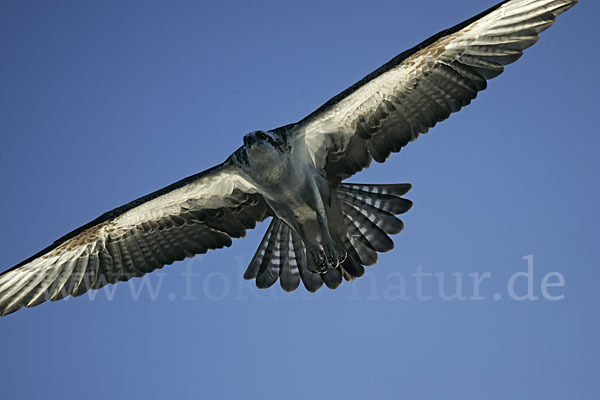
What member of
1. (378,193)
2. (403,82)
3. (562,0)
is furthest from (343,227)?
(562,0)

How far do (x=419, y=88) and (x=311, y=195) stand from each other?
5.57 ft

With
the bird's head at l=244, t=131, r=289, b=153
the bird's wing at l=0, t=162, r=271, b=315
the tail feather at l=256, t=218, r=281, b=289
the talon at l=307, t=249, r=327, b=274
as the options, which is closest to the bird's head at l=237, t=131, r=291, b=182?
the bird's head at l=244, t=131, r=289, b=153

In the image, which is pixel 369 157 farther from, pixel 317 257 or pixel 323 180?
pixel 317 257

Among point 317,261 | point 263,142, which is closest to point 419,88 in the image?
point 263,142

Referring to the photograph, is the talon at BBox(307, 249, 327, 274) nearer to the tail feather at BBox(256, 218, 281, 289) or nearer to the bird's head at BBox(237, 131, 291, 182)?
the tail feather at BBox(256, 218, 281, 289)

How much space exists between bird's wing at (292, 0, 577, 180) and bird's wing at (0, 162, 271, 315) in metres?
1.16

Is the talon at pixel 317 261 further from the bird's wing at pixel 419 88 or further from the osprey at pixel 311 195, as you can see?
the bird's wing at pixel 419 88

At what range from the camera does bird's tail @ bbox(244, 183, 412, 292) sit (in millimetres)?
9945

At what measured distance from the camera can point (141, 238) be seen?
10.0 meters

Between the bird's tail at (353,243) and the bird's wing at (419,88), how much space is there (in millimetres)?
605

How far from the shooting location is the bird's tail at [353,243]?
995cm

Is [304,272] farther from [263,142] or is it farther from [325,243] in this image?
[263,142]

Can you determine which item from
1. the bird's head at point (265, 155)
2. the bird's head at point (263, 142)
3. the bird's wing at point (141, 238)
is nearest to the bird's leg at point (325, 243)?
the bird's head at point (265, 155)

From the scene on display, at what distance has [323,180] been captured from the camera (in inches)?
377
